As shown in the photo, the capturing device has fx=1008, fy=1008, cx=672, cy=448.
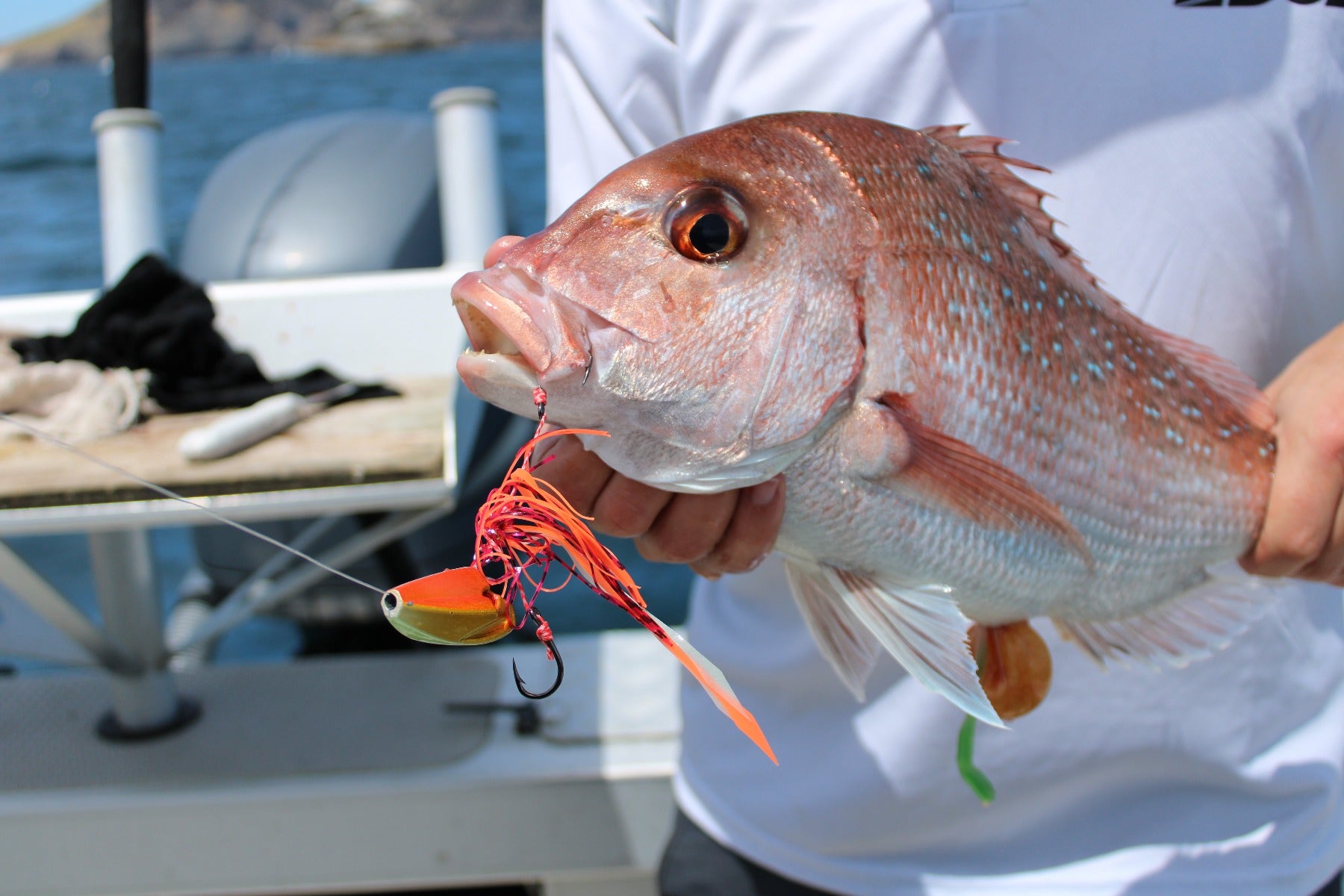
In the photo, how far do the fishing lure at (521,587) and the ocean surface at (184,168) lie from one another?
82.7 inches

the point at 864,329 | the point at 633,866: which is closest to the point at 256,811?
the point at 633,866

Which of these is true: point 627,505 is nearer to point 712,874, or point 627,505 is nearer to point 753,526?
point 753,526

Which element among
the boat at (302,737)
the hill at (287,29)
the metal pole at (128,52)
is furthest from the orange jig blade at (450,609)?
the hill at (287,29)

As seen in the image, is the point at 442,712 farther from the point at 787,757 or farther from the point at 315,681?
the point at 787,757

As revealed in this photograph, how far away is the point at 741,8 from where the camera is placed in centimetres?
120

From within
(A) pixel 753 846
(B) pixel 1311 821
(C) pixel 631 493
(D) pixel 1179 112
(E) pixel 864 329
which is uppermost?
(D) pixel 1179 112

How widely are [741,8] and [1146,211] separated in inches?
20.9

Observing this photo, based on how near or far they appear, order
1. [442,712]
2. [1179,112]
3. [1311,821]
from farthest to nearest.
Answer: [442,712]
[1311,821]
[1179,112]

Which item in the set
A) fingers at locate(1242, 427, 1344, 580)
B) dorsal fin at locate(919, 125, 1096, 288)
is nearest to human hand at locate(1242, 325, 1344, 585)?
fingers at locate(1242, 427, 1344, 580)

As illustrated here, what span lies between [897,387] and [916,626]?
0.75 feet

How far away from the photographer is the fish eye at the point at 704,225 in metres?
0.82

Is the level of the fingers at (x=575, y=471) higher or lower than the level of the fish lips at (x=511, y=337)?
lower

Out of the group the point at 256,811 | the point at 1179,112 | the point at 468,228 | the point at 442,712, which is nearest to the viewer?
the point at 1179,112

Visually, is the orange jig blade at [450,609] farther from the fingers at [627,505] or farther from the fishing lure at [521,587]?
the fingers at [627,505]
